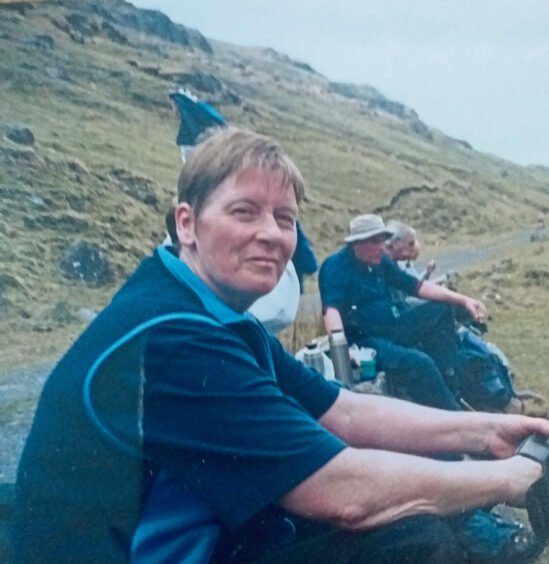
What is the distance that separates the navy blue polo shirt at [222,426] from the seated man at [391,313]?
0.44 m

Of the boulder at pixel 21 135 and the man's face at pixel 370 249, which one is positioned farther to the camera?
the boulder at pixel 21 135

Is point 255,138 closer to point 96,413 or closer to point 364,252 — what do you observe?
point 364,252

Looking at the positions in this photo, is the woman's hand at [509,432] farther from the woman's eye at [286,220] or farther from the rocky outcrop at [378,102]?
the rocky outcrop at [378,102]

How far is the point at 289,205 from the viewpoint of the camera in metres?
1.86

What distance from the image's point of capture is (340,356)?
209cm

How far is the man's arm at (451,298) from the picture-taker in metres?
2.13

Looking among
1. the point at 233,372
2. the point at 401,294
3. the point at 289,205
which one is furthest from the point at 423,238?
the point at 233,372

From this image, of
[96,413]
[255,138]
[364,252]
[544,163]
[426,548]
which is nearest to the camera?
[96,413]

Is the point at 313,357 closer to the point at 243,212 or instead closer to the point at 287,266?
the point at 287,266

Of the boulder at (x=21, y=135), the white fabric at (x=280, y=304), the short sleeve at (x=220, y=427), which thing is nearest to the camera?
the short sleeve at (x=220, y=427)

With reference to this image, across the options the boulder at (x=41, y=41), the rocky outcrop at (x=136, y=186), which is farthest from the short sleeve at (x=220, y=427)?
the boulder at (x=41, y=41)

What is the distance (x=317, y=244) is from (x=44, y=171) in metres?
0.75

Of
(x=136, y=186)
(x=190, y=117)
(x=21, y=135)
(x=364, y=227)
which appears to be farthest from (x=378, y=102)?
(x=21, y=135)

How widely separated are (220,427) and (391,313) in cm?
63
